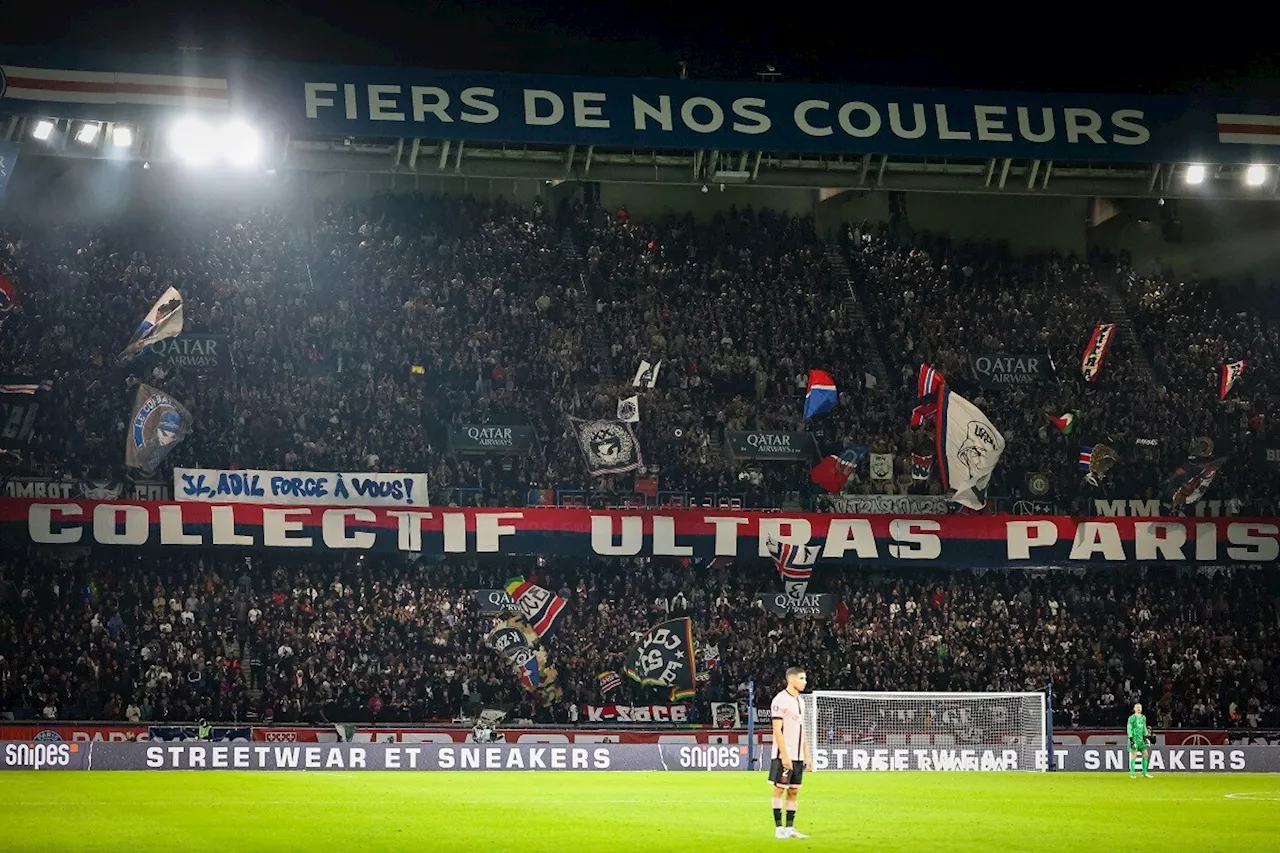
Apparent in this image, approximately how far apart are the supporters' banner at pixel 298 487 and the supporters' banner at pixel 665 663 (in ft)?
20.4

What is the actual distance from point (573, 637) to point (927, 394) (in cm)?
1054

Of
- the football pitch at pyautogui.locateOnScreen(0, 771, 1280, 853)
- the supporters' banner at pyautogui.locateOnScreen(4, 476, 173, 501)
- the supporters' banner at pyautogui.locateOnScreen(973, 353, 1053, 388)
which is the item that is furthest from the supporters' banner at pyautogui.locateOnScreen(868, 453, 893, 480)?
the supporters' banner at pyautogui.locateOnScreen(4, 476, 173, 501)

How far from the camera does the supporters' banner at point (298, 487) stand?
37.0 metres

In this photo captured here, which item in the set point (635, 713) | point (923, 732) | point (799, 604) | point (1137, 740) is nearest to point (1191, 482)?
point (799, 604)

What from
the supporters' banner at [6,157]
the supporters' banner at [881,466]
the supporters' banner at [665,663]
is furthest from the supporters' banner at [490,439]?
the supporters' banner at [6,157]

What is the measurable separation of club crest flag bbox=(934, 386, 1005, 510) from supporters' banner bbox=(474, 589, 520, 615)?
10.9 metres

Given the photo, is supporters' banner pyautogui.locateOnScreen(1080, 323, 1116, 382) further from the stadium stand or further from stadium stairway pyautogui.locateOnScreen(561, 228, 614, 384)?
stadium stairway pyautogui.locateOnScreen(561, 228, 614, 384)

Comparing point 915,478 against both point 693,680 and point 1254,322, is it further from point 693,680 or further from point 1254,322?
point 1254,322

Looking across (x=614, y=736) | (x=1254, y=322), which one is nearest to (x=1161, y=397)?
(x=1254, y=322)

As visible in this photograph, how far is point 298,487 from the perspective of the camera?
124 ft

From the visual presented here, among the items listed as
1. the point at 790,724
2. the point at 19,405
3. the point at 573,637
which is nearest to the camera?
the point at 790,724

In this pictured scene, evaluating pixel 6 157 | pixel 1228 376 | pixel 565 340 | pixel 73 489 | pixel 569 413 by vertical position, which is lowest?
pixel 73 489

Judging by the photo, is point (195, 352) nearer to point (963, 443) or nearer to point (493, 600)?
point (493, 600)

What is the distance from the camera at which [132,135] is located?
32.4 meters
